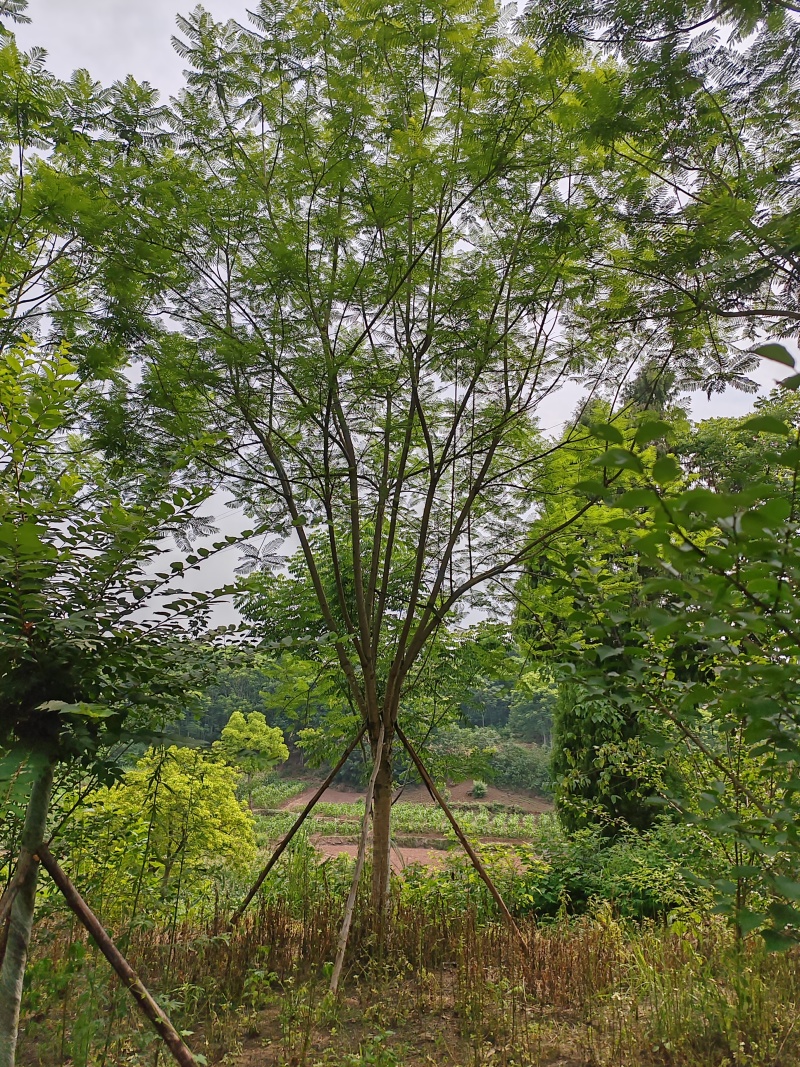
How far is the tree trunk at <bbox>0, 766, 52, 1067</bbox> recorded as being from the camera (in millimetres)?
1655

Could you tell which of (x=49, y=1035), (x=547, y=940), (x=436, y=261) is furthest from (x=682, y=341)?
(x=49, y=1035)

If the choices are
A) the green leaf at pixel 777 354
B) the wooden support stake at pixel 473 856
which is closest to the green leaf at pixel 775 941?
the green leaf at pixel 777 354

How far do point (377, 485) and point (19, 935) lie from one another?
282 cm

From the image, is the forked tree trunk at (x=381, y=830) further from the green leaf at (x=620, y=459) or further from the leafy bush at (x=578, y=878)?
the green leaf at (x=620, y=459)

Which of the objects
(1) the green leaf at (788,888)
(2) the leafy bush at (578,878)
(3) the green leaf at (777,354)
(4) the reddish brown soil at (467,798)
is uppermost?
(3) the green leaf at (777,354)

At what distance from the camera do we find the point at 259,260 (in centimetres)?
338

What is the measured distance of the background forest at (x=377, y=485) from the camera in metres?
1.77

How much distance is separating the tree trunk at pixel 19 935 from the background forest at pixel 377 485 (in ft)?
0.04

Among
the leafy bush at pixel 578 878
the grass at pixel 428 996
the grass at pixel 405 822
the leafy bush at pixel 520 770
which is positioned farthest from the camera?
the leafy bush at pixel 520 770

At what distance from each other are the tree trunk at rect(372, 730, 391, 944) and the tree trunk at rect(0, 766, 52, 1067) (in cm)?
189

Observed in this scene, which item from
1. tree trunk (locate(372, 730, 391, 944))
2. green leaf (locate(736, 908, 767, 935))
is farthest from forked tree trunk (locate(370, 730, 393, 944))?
green leaf (locate(736, 908, 767, 935))

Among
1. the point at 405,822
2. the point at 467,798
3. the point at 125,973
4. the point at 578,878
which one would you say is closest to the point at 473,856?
the point at 125,973

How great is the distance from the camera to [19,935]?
5.61 ft

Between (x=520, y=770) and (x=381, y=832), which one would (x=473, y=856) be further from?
(x=520, y=770)
